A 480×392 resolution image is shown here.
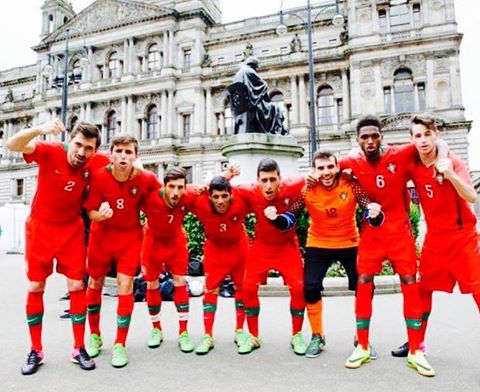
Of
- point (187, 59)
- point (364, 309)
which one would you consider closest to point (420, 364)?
point (364, 309)

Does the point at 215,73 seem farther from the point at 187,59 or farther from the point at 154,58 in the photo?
the point at 154,58

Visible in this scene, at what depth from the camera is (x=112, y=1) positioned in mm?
41125

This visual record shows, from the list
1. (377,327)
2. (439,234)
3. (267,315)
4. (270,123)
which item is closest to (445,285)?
(439,234)

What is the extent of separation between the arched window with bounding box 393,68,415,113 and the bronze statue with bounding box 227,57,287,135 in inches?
941

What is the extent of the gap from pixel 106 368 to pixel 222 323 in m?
2.07

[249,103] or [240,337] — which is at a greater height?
[249,103]

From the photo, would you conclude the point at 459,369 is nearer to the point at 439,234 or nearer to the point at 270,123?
the point at 439,234

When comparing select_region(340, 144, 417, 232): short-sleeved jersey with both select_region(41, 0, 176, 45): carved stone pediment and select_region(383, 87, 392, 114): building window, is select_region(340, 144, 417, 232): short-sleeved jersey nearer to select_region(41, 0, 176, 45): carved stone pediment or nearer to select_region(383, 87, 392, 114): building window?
select_region(383, 87, 392, 114): building window

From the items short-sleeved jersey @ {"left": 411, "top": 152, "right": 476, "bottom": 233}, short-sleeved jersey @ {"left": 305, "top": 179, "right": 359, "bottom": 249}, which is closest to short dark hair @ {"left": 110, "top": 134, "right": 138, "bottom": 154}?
short-sleeved jersey @ {"left": 305, "top": 179, "right": 359, "bottom": 249}

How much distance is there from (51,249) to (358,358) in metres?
3.12

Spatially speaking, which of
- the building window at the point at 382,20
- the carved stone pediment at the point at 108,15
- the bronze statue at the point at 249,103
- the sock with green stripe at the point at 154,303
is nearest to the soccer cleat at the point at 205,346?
the sock with green stripe at the point at 154,303

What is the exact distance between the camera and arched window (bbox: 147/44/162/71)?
39812 mm

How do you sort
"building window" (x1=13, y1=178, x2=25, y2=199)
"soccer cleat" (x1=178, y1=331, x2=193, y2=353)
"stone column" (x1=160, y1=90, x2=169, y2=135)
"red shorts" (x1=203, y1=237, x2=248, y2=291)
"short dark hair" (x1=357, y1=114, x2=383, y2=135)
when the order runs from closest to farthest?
"short dark hair" (x1=357, y1=114, x2=383, y2=135) < "soccer cleat" (x1=178, y1=331, x2=193, y2=353) < "red shorts" (x1=203, y1=237, x2=248, y2=291) < "stone column" (x1=160, y1=90, x2=169, y2=135) < "building window" (x1=13, y1=178, x2=25, y2=199)

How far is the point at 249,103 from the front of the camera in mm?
10562
